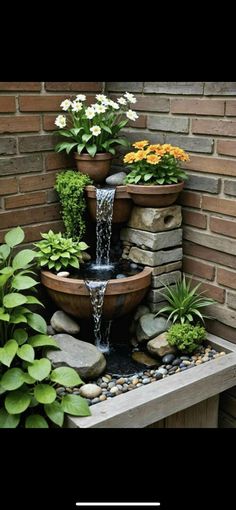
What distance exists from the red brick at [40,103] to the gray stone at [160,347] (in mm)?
1490

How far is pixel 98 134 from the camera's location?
3422 millimetres

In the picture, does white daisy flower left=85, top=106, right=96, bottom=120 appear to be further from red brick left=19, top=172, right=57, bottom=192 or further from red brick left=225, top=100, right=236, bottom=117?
red brick left=225, top=100, right=236, bottom=117

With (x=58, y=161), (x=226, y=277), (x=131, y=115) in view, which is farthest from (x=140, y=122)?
(x=226, y=277)

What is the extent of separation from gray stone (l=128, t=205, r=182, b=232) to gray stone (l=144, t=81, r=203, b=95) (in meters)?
0.65

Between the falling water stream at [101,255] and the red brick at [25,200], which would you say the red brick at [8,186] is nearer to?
the red brick at [25,200]

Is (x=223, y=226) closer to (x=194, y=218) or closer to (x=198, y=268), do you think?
(x=194, y=218)

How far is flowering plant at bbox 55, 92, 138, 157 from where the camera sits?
3418 millimetres

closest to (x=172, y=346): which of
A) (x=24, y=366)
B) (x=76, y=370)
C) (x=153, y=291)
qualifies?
(x=153, y=291)

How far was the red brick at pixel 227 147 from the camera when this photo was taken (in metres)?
3.09

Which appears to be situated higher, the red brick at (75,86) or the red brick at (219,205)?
the red brick at (75,86)

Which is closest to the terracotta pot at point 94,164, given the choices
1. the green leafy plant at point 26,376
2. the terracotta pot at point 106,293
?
the terracotta pot at point 106,293

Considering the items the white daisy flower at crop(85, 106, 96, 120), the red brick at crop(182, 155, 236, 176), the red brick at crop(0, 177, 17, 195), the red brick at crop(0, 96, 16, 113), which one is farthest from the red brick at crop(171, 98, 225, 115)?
the red brick at crop(0, 177, 17, 195)

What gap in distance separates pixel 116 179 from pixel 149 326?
902 millimetres

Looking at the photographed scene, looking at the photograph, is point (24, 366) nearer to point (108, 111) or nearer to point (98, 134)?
point (98, 134)
